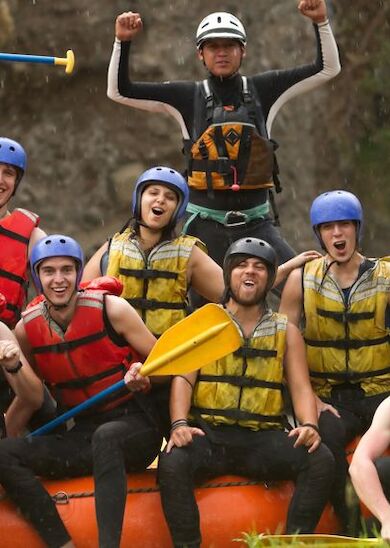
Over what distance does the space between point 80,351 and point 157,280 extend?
2.16 ft

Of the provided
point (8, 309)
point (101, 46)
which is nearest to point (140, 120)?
point (101, 46)

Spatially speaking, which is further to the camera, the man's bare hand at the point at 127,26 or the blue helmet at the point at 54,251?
the man's bare hand at the point at 127,26

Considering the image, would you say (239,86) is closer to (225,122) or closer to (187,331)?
(225,122)

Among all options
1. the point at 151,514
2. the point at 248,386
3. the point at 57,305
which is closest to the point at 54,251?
the point at 57,305

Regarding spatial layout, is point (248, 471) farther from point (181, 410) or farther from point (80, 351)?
point (80, 351)

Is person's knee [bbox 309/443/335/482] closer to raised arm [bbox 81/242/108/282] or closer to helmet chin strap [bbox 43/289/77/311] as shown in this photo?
helmet chin strap [bbox 43/289/77/311]

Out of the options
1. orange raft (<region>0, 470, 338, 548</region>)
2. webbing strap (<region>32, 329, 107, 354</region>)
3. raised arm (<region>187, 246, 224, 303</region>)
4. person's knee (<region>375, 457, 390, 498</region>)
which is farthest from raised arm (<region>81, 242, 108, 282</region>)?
person's knee (<region>375, 457, 390, 498</region>)

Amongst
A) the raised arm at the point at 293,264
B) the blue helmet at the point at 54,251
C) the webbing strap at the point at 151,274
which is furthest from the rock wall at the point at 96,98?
the blue helmet at the point at 54,251

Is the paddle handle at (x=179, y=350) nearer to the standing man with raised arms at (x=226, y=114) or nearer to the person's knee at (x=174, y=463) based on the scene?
the person's knee at (x=174, y=463)

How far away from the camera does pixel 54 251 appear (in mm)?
6559

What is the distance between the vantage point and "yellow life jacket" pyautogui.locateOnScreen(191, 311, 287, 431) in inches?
261

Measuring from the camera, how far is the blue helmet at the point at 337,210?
7.02 m

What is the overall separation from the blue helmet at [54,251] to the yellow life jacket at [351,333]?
116 centimetres

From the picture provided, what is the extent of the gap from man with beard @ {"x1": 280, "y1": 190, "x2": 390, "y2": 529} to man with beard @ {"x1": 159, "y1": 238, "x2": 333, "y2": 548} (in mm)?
276
